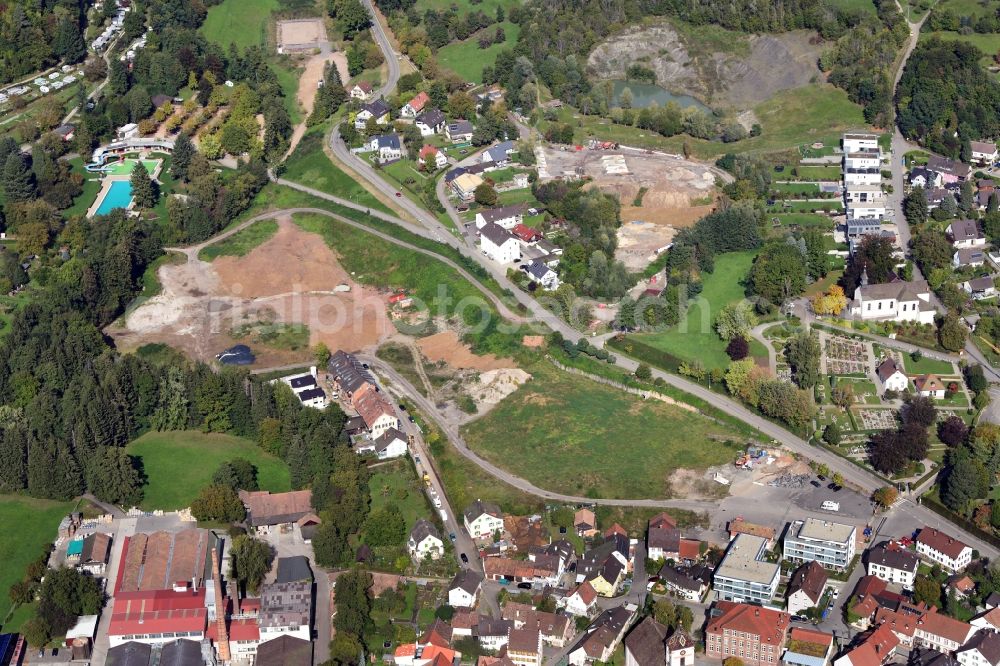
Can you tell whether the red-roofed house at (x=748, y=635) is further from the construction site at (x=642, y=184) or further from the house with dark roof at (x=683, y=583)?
the construction site at (x=642, y=184)

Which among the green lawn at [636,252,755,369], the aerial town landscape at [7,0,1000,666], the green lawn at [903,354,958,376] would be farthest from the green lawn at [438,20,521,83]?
the green lawn at [903,354,958,376]

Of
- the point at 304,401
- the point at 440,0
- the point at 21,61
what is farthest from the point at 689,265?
the point at 21,61

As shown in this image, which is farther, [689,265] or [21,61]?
[21,61]

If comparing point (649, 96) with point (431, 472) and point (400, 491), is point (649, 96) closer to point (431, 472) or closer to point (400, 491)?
point (431, 472)

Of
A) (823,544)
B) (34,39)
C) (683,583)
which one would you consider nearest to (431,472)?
(683,583)

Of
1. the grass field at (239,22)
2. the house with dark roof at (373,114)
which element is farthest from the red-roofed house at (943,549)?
the grass field at (239,22)

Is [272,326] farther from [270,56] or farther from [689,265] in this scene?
[270,56]
